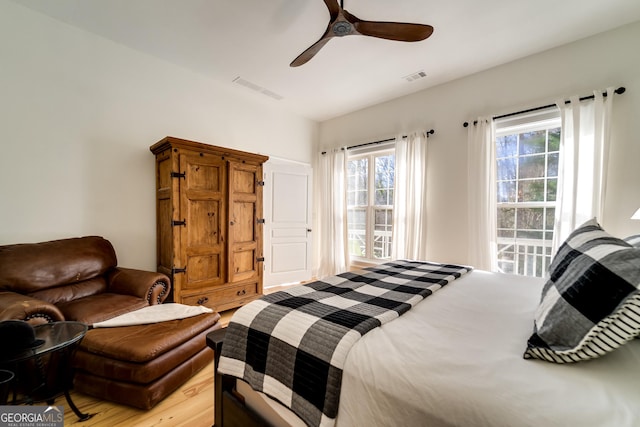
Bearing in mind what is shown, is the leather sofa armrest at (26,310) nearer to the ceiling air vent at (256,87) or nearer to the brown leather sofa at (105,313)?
the brown leather sofa at (105,313)

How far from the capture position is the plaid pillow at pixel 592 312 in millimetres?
656

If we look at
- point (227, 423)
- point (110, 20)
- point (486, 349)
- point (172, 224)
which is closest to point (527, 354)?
point (486, 349)

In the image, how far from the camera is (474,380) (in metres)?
0.67

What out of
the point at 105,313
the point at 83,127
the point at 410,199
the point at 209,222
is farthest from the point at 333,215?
the point at 83,127

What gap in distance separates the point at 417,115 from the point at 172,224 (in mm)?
3365

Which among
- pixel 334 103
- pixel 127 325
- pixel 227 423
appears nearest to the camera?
pixel 227 423

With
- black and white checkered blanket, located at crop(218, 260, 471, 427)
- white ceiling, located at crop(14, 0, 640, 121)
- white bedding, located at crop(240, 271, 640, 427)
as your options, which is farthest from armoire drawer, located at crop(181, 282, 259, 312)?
white ceiling, located at crop(14, 0, 640, 121)

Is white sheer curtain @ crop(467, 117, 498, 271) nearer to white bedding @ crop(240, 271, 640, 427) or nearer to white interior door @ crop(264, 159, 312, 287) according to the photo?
white bedding @ crop(240, 271, 640, 427)

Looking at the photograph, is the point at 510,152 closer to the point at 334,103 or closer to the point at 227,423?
the point at 334,103

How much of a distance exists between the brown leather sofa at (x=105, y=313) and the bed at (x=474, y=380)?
0.75m

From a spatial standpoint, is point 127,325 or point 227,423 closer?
point 227,423

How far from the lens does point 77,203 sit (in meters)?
2.41

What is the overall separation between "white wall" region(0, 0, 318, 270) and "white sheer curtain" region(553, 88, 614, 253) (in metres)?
3.95

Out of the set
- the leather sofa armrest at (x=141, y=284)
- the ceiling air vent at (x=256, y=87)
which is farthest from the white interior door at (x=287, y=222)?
the leather sofa armrest at (x=141, y=284)
